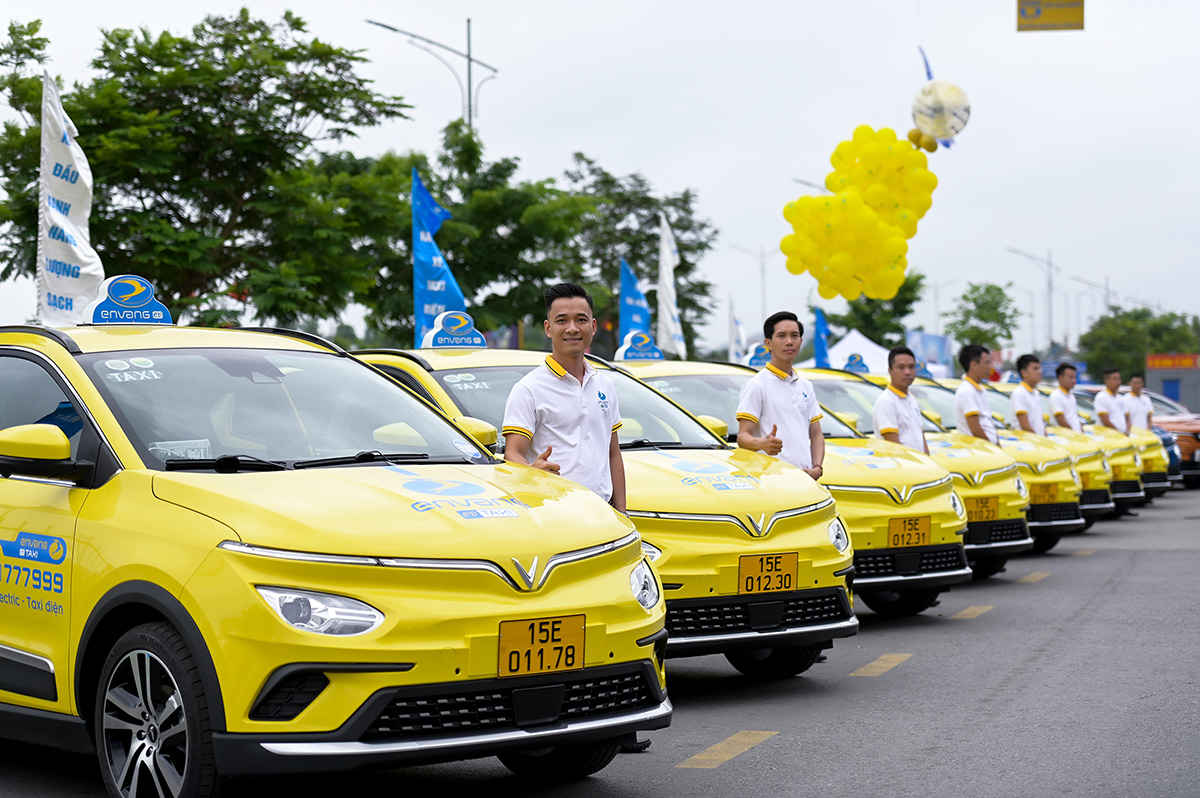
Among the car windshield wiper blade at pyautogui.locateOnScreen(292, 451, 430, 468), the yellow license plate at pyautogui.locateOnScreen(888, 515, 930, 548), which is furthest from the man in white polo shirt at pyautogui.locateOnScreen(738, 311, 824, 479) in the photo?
the car windshield wiper blade at pyautogui.locateOnScreen(292, 451, 430, 468)

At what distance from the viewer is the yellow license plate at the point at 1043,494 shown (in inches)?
519

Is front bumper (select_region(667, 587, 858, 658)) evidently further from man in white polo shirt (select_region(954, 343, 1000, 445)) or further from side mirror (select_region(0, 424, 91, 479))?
man in white polo shirt (select_region(954, 343, 1000, 445))

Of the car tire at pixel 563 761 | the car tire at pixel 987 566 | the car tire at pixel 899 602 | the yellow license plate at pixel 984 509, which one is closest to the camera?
the car tire at pixel 563 761

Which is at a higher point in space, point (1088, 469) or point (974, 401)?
point (974, 401)

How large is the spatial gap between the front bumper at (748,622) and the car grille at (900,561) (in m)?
2.03

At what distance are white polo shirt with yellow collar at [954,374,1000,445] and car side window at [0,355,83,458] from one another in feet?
30.3

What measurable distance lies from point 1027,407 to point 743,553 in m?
9.35

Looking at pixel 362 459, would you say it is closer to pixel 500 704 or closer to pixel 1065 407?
pixel 500 704

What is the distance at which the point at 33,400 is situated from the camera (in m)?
5.12

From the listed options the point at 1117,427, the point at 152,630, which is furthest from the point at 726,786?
the point at 1117,427

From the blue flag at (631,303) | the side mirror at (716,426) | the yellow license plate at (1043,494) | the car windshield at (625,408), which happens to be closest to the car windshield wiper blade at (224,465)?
the car windshield at (625,408)

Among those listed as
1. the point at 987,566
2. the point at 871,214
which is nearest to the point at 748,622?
the point at 987,566

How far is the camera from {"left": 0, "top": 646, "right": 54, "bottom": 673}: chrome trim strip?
15.0 ft

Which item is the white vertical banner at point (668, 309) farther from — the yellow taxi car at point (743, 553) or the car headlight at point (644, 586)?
the car headlight at point (644, 586)
